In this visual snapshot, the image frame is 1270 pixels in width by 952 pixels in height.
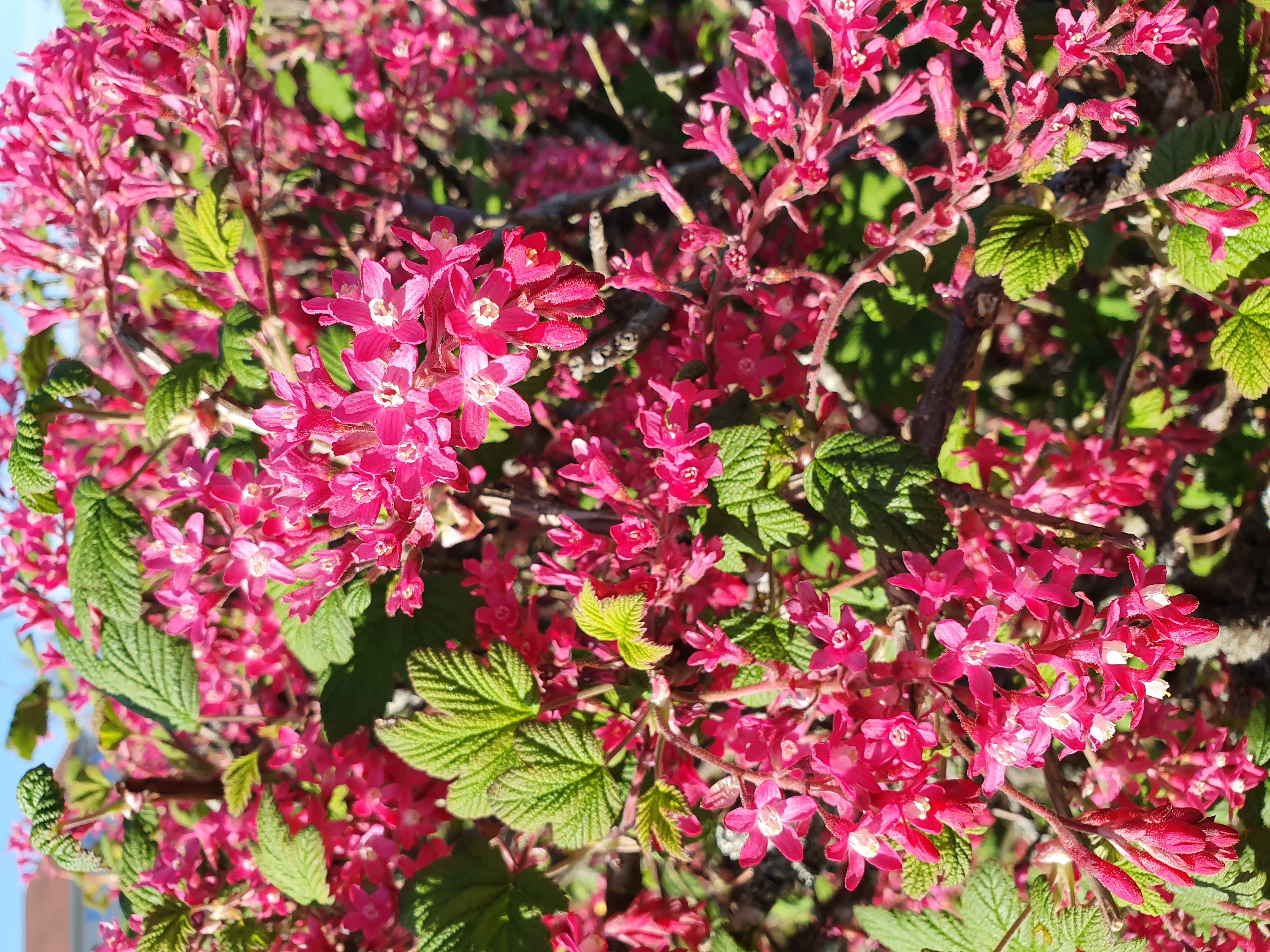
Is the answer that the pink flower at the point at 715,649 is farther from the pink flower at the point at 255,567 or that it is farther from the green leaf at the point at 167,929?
the green leaf at the point at 167,929

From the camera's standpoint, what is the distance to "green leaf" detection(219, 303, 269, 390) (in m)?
1.67

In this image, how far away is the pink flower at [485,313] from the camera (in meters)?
1.01

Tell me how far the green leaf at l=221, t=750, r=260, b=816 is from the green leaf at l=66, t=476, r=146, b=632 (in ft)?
1.42

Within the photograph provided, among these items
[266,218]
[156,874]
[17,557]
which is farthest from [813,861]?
[266,218]

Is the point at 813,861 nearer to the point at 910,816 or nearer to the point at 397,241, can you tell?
the point at 910,816

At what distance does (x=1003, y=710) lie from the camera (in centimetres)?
116

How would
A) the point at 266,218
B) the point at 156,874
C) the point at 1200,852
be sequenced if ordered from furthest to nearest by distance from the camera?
the point at 266,218 < the point at 156,874 < the point at 1200,852

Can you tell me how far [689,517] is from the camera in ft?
5.06

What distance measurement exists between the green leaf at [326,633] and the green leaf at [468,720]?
0.88 ft

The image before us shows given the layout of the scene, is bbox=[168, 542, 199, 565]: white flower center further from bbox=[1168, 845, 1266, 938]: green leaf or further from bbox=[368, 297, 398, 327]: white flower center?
bbox=[1168, 845, 1266, 938]: green leaf

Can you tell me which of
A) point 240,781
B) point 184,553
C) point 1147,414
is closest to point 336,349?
point 184,553

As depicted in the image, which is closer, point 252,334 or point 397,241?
point 252,334

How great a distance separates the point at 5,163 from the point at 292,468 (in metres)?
1.22

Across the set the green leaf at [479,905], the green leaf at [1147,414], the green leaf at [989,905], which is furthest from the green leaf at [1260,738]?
the green leaf at [479,905]
